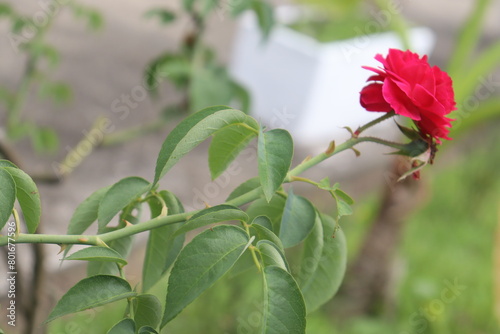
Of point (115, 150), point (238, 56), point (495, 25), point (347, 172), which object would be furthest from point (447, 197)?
point (495, 25)

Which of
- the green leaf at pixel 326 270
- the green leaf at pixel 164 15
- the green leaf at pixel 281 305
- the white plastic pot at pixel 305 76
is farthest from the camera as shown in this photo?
the white plastic pot at pixel 305 76

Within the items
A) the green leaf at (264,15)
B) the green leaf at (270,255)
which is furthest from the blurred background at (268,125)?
the green leaf at (270,255)

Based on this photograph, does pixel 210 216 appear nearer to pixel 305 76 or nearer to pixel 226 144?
pixel 226 144

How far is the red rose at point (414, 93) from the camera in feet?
1.12

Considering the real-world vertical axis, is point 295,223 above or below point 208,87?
above

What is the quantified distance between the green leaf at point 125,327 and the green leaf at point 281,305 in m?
0.06

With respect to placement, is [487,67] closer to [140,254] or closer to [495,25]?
[140,254]

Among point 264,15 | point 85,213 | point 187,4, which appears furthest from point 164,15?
point 85,213

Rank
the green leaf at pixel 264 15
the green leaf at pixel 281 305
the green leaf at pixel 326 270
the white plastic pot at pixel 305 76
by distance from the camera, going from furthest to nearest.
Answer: the white plastic pot at pixel 305 76, the green leaf at pixel 264 15, the green leaf at pixel 326 270, the green leaf at pixel 281 305

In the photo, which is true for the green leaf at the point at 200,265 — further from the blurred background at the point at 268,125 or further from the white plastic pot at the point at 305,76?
the white plastic pot at the point at 305,76

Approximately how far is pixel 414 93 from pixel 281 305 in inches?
4.9

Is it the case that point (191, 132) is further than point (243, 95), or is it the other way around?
point (243, 95)

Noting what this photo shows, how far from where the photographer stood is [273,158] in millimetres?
325

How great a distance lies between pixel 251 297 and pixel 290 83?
3.45 feet
